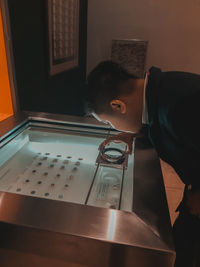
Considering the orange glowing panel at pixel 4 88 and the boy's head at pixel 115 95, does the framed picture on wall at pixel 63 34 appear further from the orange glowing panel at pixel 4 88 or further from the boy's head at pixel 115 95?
the boy's head at pixel 115 95

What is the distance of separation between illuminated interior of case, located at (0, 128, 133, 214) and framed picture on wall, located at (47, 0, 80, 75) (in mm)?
805

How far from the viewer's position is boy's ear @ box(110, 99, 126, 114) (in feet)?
2.81

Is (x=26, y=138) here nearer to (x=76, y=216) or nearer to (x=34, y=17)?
(x=76, y=216)

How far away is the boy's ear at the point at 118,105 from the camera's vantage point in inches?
33.8

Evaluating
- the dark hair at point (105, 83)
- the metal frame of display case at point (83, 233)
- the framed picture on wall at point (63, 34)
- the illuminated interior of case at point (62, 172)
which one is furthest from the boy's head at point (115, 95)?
the framed picture on wall at point (63, 34)

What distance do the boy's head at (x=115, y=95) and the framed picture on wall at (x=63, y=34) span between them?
0.89m

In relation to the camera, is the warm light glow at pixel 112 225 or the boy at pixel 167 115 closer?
the warm light glow at pixel 112 225

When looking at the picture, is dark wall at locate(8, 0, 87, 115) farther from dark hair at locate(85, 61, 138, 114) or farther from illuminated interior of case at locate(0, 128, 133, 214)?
dark hair at locate(85, 61, 138, 114)

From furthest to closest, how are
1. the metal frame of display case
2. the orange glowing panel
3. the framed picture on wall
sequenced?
the framed picture on wall → the orange glowing panel → the metal frame of display case

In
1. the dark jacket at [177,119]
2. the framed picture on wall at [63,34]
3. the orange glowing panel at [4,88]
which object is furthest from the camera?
the framed picture on wall at [63,34]

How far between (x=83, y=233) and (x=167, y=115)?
0.43 meters

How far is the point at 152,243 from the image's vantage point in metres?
0.51

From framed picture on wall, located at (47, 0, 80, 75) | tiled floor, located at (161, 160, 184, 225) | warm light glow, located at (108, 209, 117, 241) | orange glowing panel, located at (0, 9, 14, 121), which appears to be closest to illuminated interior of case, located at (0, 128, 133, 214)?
warm light glow, located at (108, 209, 117, 241)

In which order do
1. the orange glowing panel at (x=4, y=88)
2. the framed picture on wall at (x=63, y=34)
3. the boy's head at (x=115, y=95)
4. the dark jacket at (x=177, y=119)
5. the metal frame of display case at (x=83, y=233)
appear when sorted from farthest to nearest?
the framed picture on wall at (x=63, y=34) < the orange glowing panel at (x=4, y=88) < the boy's head at (x=115, y=95) < the dark jacket at (x=177, y=119) < the metal frame of display case at (x=83, y=233)
